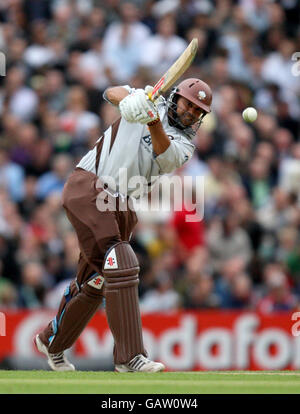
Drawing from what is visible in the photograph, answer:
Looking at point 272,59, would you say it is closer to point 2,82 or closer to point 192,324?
point 2,82

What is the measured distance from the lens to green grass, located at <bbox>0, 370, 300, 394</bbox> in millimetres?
5281

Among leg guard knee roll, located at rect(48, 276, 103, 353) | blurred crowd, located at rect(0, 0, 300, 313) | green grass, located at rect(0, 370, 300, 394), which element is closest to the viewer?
green grass, located at rect(0, 370, 300, 394)

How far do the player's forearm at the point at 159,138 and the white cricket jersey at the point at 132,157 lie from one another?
0.19 m

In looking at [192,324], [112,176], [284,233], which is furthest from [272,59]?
[112,176]

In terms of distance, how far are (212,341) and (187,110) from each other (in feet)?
13.2

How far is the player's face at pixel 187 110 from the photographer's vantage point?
660 centimetres

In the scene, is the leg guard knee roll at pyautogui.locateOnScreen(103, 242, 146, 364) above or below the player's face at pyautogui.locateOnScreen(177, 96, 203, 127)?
below

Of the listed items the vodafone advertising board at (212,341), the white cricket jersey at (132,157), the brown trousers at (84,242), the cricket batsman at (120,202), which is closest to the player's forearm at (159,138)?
the cricket batsman at (120,202)

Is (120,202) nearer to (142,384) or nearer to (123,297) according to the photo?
(123,297)

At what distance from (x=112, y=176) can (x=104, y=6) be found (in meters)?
7.61

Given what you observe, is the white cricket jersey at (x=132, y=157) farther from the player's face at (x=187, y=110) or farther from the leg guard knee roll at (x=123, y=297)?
the leg guard knee roll at (x=123, y=297)

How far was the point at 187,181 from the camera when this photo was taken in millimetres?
11312

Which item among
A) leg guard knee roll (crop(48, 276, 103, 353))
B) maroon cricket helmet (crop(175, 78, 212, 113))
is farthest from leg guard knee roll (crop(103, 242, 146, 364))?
maroon cricket helmet (crop(175, 78, 212, 113))

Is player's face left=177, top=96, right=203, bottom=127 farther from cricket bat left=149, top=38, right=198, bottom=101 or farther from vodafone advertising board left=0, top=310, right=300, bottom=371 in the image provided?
vodafone advertising board left=0, top=310, right=300, bottom=371
